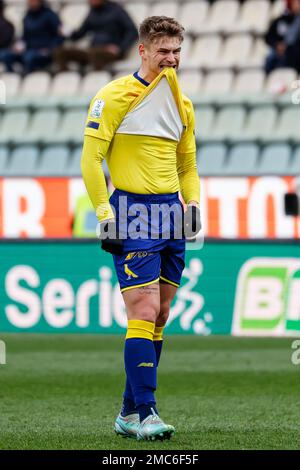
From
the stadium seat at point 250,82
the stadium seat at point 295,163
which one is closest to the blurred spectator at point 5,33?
the stadium seat at point 250,82

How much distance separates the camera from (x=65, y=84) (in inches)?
753

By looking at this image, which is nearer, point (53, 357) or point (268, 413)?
point (268, 413)

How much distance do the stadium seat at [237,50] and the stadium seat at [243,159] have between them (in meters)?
2.21

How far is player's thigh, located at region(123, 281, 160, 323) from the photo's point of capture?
6047 millimetres

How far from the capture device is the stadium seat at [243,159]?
16219mm

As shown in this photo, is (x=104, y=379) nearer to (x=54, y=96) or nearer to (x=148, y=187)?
(x=148, y=187)

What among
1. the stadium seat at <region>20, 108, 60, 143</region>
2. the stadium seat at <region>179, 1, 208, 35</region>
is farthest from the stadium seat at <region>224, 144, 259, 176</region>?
the stadium seat at <region>179, 1, 208, 35</region>

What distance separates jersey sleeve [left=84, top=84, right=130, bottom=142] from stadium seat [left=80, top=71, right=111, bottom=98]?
41.0ft

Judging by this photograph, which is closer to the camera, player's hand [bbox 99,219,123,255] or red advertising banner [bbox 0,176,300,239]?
player's hand [bbox 99,219,123,255]

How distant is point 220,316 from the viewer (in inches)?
525

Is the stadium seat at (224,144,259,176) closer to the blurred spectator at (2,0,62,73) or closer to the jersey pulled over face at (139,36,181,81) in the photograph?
the blurred spectator at (2,0,62,73)

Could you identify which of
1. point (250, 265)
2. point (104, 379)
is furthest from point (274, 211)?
point (104, 379)

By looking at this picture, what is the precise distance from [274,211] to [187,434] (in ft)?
29.1

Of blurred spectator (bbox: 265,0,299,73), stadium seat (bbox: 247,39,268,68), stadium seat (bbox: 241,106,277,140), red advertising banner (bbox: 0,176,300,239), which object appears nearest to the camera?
red advertising banner (bbox: 0,176,300,239)
